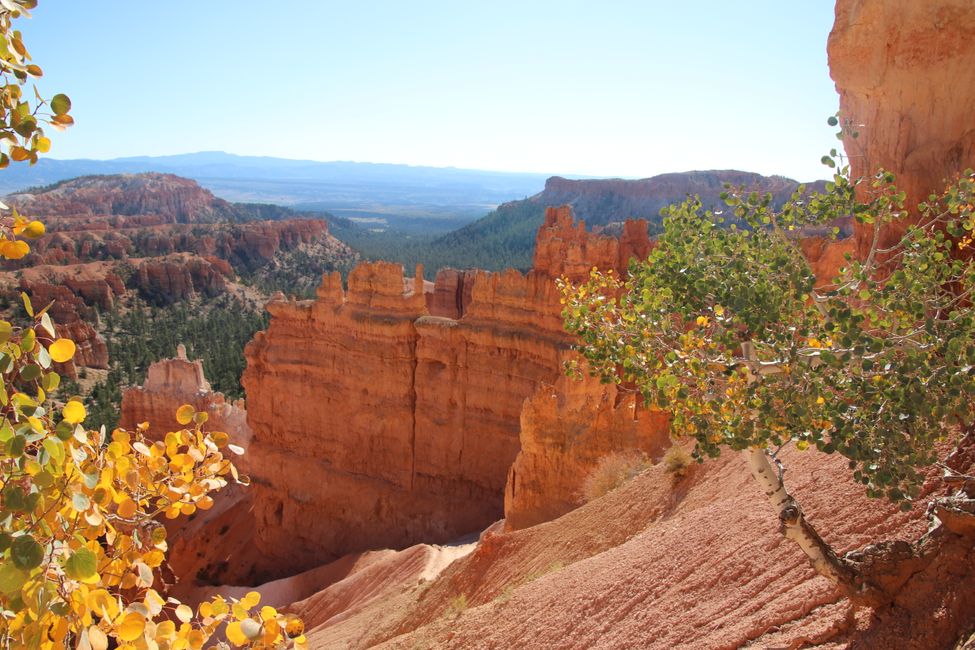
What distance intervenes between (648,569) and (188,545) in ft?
77.6

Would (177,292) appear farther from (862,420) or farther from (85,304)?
(862,420)

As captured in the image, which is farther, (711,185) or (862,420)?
(711,185)

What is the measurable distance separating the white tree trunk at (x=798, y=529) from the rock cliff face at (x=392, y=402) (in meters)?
13.9

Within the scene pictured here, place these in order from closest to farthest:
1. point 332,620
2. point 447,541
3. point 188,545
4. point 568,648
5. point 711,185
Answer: point 568,648 < point 332,620 < point 447,541 < point 188,545 < point 711,185

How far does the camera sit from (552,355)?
1973 cm

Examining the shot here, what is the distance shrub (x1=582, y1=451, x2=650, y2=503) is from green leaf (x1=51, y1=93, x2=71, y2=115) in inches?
440

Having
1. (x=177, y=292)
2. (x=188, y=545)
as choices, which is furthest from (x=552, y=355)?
(x=177, y=292)

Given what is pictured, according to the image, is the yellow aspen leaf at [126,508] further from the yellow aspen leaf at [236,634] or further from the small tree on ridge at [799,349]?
the small tree on ridge at [799,349]

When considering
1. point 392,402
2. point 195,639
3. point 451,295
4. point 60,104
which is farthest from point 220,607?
point 451,295

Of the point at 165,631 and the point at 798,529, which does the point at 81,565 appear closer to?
the point at 165,631

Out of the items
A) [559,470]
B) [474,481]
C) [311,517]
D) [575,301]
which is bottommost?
[311,517]

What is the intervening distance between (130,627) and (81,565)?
0.34 meters

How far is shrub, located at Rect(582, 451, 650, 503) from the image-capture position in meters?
13.0

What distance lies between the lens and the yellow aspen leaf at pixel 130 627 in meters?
2.59
